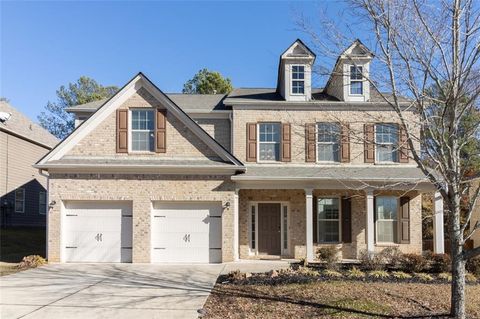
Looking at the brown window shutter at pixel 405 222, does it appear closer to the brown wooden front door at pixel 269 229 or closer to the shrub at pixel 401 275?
the brown wooden front door at pixel 269 229

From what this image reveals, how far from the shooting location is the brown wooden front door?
58.5 ft

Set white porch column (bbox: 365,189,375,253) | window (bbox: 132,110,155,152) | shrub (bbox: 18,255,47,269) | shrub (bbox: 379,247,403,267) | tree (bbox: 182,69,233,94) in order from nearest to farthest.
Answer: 1. shrub (bbox: 379,247,403,267)
2. shrub (bbox: 18,255,47,269)
3. white porch column (bbox: 365,189,375,253)
4. window (bbox: 132,110,155,152)
5. tree (bbox: 182,69,233,94)

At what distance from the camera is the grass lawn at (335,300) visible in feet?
29.2

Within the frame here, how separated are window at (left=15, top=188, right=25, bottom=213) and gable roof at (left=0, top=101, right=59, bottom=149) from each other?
112 inches

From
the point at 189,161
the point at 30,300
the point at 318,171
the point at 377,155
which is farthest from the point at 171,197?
the point at 377,155

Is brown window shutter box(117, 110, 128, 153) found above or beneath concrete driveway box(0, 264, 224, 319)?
above

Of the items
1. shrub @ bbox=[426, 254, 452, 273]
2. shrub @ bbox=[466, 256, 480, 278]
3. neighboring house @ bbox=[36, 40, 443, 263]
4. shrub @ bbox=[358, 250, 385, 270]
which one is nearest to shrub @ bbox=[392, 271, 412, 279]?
shrub @ bbox=[358, 250, 385, 270]

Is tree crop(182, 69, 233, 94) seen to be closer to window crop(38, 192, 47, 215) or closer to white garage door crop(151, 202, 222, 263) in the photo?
window crop(38, 192, 47, 215)

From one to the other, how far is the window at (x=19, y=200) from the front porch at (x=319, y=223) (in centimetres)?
1351

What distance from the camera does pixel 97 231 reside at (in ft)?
53.1

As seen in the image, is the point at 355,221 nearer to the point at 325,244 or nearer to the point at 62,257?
the point at 325,244

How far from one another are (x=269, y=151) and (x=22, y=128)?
1507cm

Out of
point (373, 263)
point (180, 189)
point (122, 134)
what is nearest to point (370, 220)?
point (373, 263)

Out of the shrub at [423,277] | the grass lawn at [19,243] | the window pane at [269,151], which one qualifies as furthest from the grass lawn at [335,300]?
the grass lawn at [19,243]
